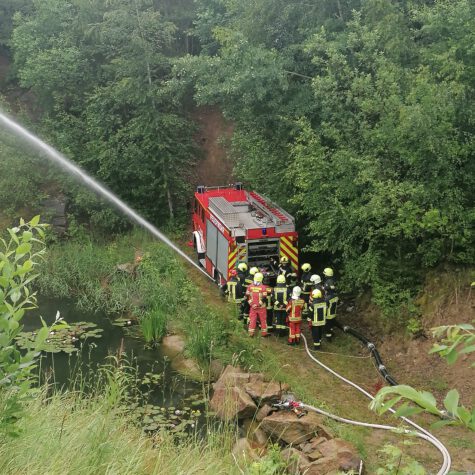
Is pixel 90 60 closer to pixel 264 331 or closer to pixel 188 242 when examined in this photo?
pixel 188 242

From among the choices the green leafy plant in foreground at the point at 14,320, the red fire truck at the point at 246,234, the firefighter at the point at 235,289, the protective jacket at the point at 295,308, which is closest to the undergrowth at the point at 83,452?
the green leafy plant in foreground at the point at 14,320

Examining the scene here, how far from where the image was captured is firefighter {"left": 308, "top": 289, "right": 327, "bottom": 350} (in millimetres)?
10922

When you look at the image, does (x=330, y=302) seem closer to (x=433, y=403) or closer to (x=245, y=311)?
(x=245, y=311)

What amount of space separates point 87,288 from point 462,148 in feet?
29.3

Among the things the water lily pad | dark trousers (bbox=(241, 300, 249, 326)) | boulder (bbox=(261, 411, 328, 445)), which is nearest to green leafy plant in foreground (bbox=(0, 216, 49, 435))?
boulder (bbox=(261, 411, 328, 445))

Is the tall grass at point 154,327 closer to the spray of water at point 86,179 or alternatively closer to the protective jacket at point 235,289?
the protective jacket at point 235,289

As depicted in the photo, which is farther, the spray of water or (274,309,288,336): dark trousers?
the spray of water

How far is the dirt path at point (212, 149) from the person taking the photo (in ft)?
64.4

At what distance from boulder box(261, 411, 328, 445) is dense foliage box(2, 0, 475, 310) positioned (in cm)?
366

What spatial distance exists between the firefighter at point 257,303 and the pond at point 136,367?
1609mm

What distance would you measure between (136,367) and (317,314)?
3.97 meters

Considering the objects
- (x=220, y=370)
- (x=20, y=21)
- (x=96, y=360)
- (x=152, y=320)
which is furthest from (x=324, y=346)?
(x=20, y=21)

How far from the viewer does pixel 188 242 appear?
1714 cm

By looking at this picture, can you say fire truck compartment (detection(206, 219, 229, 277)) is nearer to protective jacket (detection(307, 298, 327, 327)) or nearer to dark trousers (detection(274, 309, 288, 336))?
dark trousers (detection(274, 309, 288, 336))
